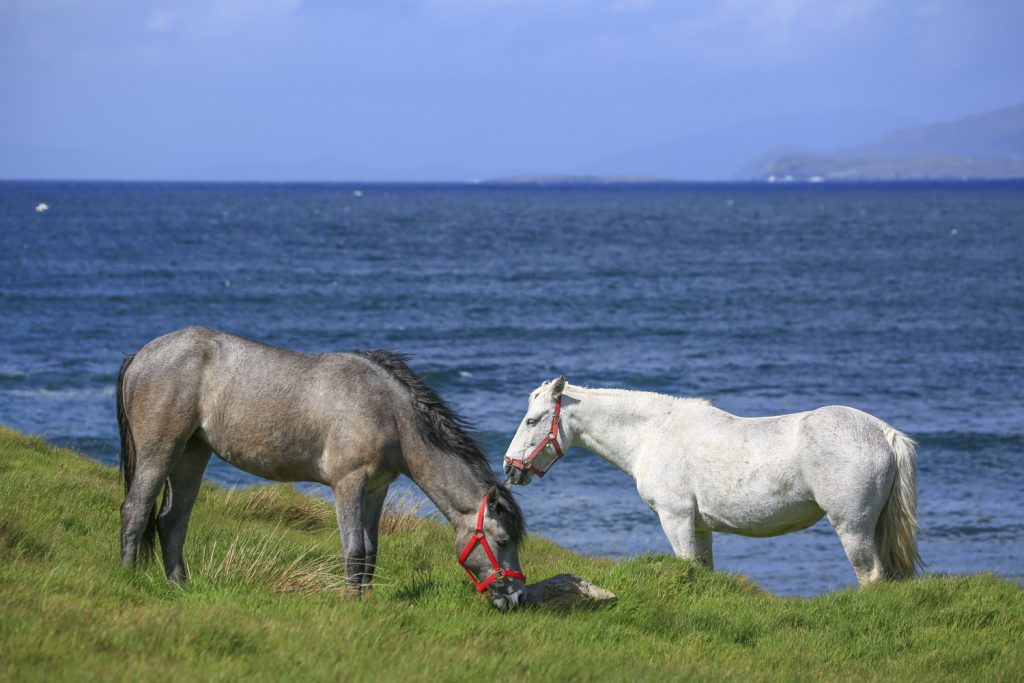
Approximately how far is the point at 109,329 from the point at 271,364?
110 feet

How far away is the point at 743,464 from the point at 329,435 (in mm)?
3764

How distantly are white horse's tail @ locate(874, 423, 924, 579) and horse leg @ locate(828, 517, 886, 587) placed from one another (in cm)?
11

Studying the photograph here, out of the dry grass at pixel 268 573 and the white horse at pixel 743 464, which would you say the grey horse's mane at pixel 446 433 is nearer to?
the dry grass at pixel 268 573

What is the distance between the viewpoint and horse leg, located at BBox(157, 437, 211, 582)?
8008 mm

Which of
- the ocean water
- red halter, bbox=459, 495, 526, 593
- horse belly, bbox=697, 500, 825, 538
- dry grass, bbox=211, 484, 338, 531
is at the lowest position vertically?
the ocean water

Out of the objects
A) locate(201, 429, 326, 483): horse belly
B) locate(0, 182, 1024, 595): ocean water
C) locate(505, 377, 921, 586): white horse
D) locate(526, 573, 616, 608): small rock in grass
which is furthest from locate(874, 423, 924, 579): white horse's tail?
locate(0, 182, 1024, 595): ocean water

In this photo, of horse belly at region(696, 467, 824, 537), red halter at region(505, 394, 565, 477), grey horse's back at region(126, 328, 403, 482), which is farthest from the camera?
red halter at region(505, 394, 565, 477)

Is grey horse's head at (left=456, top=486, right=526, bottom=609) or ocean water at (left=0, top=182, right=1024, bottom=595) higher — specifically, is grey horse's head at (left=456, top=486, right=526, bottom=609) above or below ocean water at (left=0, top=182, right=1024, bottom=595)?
above

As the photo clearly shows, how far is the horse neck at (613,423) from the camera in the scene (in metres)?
10.0

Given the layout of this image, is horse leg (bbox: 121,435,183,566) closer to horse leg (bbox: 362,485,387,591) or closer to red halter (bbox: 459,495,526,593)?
horse leg (bbox: 362,485,387,591)

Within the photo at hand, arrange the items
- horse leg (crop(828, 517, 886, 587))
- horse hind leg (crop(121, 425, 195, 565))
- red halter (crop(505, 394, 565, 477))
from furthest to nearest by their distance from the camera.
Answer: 1. red halter (crop(505, 394, 565, 477))
2. horse leg (crop(828, 517, 886, 587))
3. horse hind leg (crop(121, 425, 195, 565))

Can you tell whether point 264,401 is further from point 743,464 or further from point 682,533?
point 743,464

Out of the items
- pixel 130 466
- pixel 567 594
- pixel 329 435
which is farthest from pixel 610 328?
pixel 329 435

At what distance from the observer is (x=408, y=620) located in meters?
7.20
